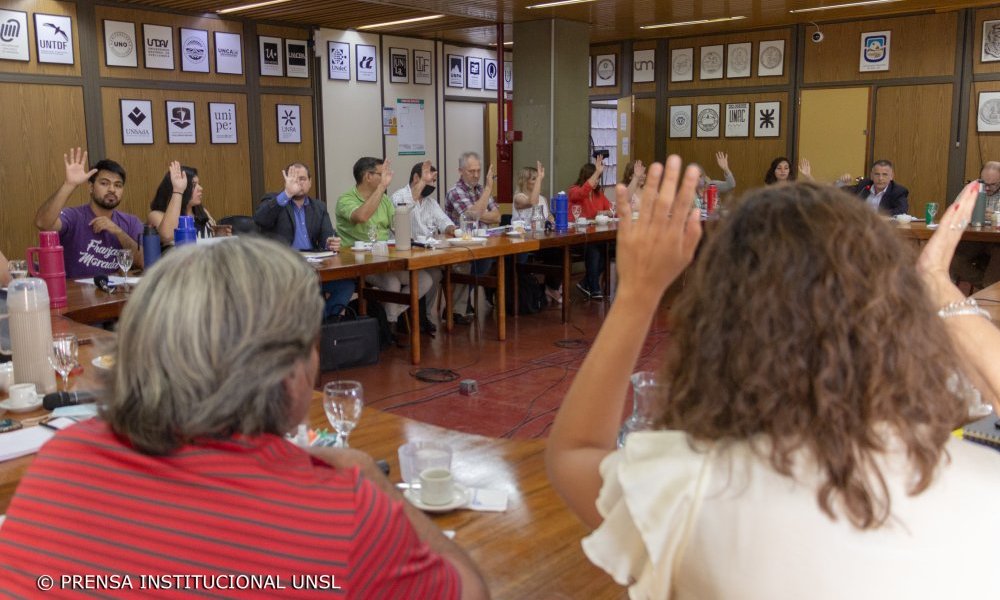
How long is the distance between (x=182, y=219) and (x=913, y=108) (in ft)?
26.9

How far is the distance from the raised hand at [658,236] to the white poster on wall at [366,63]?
30.1 ft

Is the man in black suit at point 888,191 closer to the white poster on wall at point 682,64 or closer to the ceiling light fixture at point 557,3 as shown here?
the ceiling light fixture at point 557,3

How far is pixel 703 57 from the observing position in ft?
35.2

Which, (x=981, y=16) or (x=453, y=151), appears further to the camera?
(x=453, y=151)

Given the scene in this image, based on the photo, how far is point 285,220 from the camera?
599cm

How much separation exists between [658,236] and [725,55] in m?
10.2

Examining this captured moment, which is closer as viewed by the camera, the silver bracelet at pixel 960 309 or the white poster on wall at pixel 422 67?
the silver bracelet at pixel 960 309

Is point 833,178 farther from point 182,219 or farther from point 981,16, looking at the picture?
point 182,219

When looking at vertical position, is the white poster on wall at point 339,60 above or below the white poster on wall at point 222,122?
above

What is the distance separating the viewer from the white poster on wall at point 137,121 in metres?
7.89

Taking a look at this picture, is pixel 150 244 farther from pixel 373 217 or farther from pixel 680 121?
pixel 680 121

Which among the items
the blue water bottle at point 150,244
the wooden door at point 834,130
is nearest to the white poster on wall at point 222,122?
the blue water bottle at point 150,244

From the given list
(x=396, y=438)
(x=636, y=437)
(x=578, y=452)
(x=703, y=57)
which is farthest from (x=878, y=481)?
(x=703, y=57)

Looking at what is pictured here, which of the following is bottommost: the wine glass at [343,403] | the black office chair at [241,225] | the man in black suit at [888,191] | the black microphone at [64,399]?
the black microphone at [64,399]
